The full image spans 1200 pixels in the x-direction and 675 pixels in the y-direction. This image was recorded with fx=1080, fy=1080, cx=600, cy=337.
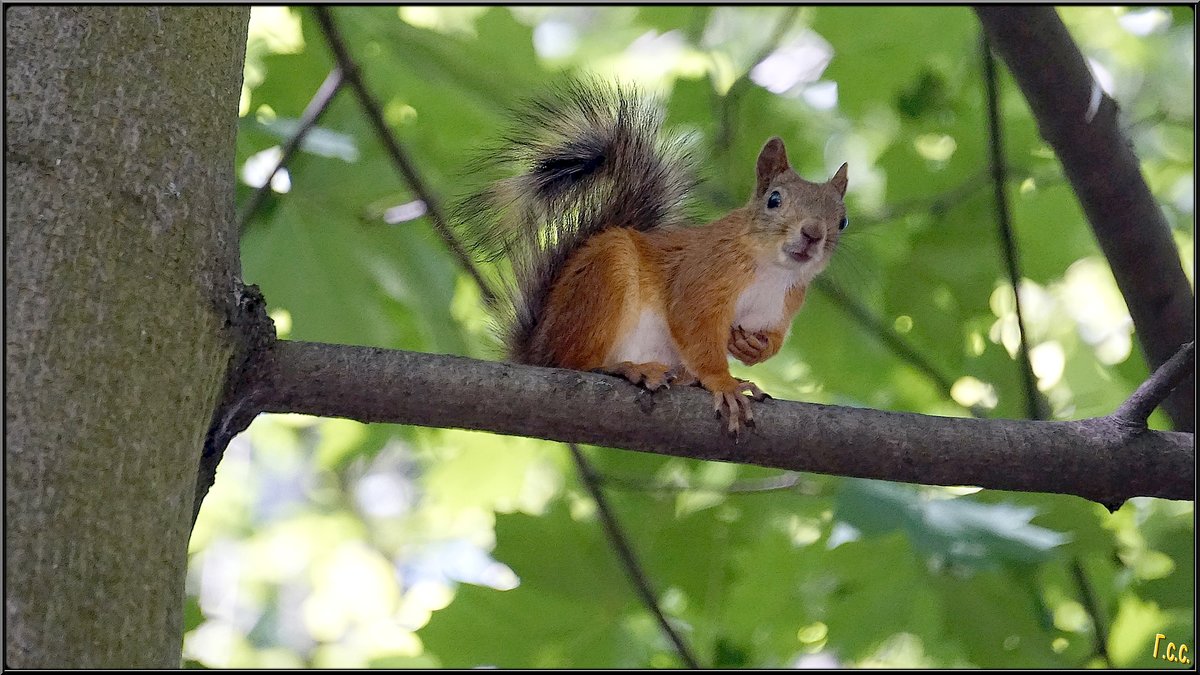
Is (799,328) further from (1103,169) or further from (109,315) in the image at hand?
(109,315)

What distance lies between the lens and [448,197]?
7.45 ft

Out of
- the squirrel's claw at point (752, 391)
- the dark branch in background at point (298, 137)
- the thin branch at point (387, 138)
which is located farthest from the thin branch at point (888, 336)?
the dark branch in background at point (298, 137)

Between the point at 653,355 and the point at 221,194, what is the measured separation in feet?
3.67

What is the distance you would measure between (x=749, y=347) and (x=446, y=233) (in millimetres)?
710

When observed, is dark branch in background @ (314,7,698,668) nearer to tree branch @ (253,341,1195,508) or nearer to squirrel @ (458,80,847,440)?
squirrel @ (458,80,847,440)

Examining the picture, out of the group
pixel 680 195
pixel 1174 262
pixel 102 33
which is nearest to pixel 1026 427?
pixel 1174 262

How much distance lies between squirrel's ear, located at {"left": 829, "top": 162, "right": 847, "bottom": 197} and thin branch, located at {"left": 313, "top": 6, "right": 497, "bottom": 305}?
2.70ft

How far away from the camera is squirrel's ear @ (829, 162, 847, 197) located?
2.35 meters

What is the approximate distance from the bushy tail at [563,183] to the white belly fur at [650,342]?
19 centimetres

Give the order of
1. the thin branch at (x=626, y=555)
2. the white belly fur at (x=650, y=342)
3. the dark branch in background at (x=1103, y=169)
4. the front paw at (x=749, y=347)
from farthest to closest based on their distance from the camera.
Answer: the front paw at (x=749, y=347)
the white belly fur at (x=650, y=342)
the thin branch at (x=626, y=555)
the dark branch in background at (x=1103, y=169)

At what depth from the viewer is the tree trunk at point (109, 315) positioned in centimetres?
104

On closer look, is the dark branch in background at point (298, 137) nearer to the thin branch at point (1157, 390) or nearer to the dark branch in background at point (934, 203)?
the dark branch in background at point (934, 203)

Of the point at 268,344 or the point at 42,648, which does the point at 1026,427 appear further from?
the point at 42,648

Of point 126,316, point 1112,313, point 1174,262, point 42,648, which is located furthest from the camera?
point 1112,313
